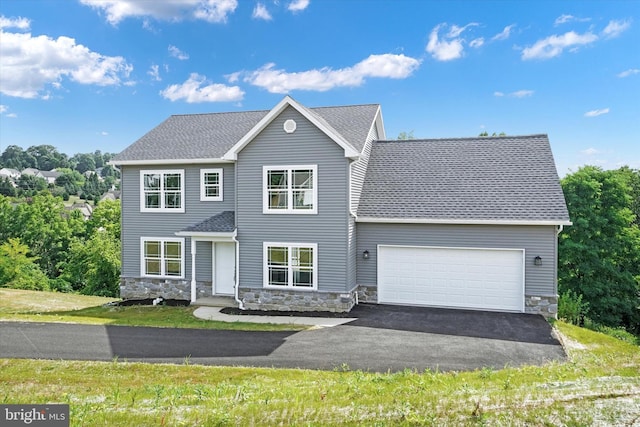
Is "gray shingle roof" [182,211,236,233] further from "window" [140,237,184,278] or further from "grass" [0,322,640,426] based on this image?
"grass" [0,322,640,426]

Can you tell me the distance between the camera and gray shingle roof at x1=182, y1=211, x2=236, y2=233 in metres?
16.2

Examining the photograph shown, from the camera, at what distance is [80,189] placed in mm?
101312

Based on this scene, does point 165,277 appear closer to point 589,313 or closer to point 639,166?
point 589,313

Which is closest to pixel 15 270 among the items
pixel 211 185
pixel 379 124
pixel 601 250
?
pixel 211 185

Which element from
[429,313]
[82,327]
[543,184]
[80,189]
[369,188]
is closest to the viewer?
[82,327]

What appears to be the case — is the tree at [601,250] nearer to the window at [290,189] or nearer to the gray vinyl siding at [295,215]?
the gray vinyl siding at [295,215]

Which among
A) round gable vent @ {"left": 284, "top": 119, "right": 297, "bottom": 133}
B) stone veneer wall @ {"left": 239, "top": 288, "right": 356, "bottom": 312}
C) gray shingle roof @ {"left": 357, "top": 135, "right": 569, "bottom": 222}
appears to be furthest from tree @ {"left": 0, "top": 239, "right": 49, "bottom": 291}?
gray shingle roof @ {"left": 357, "top": 135, "right": 569, "bottom": 222}

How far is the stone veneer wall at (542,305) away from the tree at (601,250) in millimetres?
11218

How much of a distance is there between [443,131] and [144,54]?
25.8 metres

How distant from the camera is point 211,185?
17531 mm

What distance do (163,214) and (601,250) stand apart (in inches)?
931

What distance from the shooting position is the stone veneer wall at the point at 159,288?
57.0 feet

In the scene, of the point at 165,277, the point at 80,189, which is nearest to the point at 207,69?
the point at 165,277
